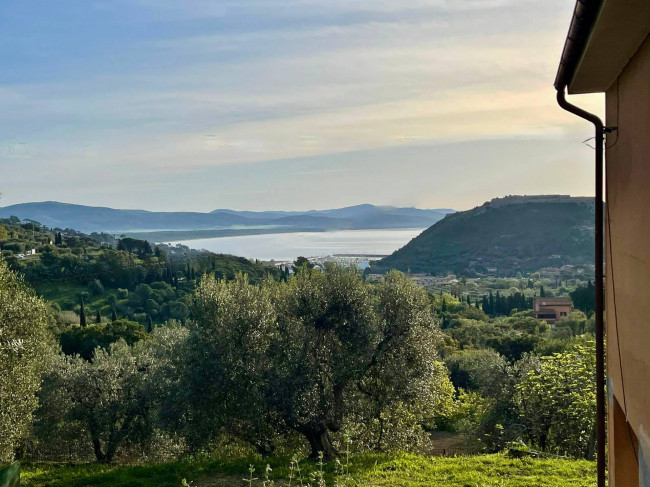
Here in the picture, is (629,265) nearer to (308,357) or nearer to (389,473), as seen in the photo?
(389,473)

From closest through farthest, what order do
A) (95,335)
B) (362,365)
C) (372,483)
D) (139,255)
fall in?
(372,483)
(362,365)
(95,335)
(139,255)

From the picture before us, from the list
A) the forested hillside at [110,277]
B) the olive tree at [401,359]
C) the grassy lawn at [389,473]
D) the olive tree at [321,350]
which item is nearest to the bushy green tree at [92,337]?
the forested hillside at [110,277]

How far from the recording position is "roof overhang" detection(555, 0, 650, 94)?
118 inches

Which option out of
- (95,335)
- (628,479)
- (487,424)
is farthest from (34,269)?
(628,479)

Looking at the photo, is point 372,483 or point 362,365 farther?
point 362,365

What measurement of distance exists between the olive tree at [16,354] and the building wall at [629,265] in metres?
13.4

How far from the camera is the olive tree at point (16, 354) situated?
46.1 feet

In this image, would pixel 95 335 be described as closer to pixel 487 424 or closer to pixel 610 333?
pixel 487 424

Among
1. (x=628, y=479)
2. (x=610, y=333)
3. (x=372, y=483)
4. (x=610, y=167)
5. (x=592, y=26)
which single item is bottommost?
(x=372, y=483)

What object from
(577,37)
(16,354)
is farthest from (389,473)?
(577,37)

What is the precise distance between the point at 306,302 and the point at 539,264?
135089 millimetres

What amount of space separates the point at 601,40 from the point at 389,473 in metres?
10.7

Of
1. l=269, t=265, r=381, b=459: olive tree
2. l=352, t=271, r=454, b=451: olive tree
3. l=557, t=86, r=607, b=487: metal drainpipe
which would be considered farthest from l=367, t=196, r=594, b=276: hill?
l=557, t=86, r=607, b=487: metal drainpipe

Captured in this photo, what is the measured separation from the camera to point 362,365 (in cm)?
1507
